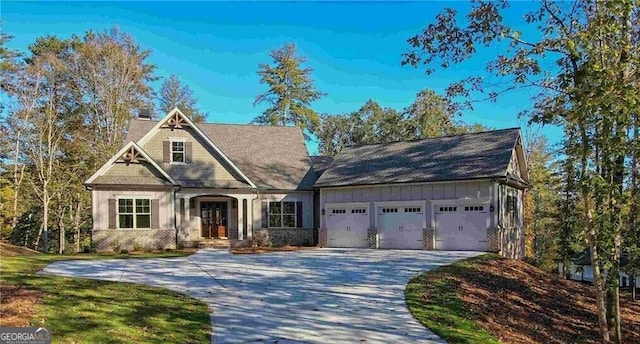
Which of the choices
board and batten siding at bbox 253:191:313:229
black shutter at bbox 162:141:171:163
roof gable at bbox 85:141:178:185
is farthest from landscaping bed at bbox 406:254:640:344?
black shutter at bbox 162:141:171:163

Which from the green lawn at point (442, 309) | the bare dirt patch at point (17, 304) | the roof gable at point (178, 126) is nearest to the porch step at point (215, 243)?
the roof gable at point (178, 126)

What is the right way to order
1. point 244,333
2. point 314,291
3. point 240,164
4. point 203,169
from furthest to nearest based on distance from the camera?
point 240,164, point 203,169, point 314,291, point 244,333

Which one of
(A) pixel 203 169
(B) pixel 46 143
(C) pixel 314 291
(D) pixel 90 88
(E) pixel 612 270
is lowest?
(C) pixel 314 291

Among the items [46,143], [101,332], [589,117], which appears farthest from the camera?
[46,143]

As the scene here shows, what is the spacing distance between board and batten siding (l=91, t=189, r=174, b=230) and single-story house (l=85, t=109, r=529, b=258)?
0.14ft

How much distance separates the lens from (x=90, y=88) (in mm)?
32750

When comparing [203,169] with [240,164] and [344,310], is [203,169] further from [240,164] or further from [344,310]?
[344,310]

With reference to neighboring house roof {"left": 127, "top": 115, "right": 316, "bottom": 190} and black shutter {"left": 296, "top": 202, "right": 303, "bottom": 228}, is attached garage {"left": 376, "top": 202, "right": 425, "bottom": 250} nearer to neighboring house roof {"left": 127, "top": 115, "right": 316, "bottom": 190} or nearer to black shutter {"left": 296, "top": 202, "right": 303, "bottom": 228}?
black shutter {"left": 296, "top": 202, "right": 303, "bottom": 228}

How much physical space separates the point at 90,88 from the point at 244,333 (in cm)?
Answer: 3023

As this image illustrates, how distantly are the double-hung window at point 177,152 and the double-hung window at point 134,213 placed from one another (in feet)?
9.54

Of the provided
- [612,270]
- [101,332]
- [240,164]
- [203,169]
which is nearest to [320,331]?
[101,332]

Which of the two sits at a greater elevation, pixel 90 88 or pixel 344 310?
pixel 90 88

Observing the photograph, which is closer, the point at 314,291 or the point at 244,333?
the point at 244,333

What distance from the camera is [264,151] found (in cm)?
2686
